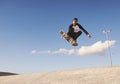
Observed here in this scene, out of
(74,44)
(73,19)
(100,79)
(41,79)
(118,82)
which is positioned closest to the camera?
(118,82)

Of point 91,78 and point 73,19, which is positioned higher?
point 73,19

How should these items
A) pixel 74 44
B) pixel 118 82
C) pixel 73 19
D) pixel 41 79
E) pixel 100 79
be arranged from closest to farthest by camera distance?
pixel 118 82 < pixel 100 79 < pixel 41 79 < pixel 73 19 < pixel 74 44

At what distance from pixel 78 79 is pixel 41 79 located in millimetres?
1924

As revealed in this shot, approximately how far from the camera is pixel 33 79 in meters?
11.4

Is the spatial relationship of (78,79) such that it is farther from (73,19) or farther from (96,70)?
(73,19)

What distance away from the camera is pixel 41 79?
1108 cm

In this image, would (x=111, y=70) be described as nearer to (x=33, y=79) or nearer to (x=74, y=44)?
(x=33, y=79)

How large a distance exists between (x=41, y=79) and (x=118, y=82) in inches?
145

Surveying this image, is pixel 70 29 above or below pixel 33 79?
above

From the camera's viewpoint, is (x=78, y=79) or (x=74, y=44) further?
(x=74, y=44)

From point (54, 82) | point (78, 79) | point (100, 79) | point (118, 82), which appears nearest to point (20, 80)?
point (54, 82)

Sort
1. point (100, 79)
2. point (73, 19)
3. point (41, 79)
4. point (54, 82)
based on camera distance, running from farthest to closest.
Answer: point (73, 19) → point (41, 79) → point (54, 82) → point (100, 79)

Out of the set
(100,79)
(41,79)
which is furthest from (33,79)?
(100,79)

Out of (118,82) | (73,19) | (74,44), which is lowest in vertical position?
(118,82)
